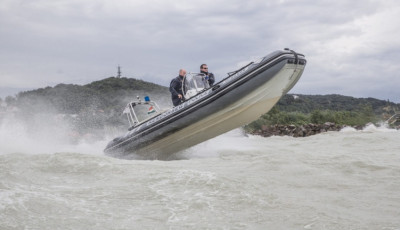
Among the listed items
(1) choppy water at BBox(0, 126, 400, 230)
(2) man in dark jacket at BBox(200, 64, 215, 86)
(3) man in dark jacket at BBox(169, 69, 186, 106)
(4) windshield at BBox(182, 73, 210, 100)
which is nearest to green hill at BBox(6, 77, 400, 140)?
(3) man in dark jacket at BBox(169, 69, 186, 106)

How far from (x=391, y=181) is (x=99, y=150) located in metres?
7.19

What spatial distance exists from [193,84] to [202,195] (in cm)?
433

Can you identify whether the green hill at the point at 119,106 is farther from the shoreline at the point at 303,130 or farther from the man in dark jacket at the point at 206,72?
the shoreline at the point at 303,130

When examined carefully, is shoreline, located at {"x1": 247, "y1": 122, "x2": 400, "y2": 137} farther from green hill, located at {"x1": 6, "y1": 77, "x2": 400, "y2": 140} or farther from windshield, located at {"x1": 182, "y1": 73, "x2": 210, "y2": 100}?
windshield, located at {"x1": 182, "y1": 73, "x2": 210, "y2": 100}

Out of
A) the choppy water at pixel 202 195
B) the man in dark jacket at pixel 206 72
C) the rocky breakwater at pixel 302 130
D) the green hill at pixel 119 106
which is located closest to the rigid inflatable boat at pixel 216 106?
the man in dark jacket at pixel 206 72

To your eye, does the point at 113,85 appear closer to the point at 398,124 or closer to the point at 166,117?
the point at 398,124

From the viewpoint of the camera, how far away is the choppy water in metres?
2.86

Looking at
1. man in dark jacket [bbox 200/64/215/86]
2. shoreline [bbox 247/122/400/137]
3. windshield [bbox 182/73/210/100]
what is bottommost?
shoreline [bbox 247/122/400/137]

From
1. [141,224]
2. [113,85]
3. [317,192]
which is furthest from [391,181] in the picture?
[113,85]

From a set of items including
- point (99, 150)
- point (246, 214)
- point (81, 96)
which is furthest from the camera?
point (81, 96)

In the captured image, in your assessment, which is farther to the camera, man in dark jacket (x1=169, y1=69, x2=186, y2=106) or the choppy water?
man in dark jacket (x1=169, y1=69, x2=186, y2=106)

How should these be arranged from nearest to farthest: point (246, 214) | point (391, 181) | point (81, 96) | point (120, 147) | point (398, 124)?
point (246, 214), point (391, 181), point (120, 147), point (398, 124), point (81, 96)

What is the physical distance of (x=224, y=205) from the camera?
3.20m

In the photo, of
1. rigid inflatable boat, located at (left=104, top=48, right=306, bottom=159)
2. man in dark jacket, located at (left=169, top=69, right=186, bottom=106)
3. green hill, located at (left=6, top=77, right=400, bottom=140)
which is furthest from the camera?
green hill, located at (left=6, top=77, right=400, bottom=140)
